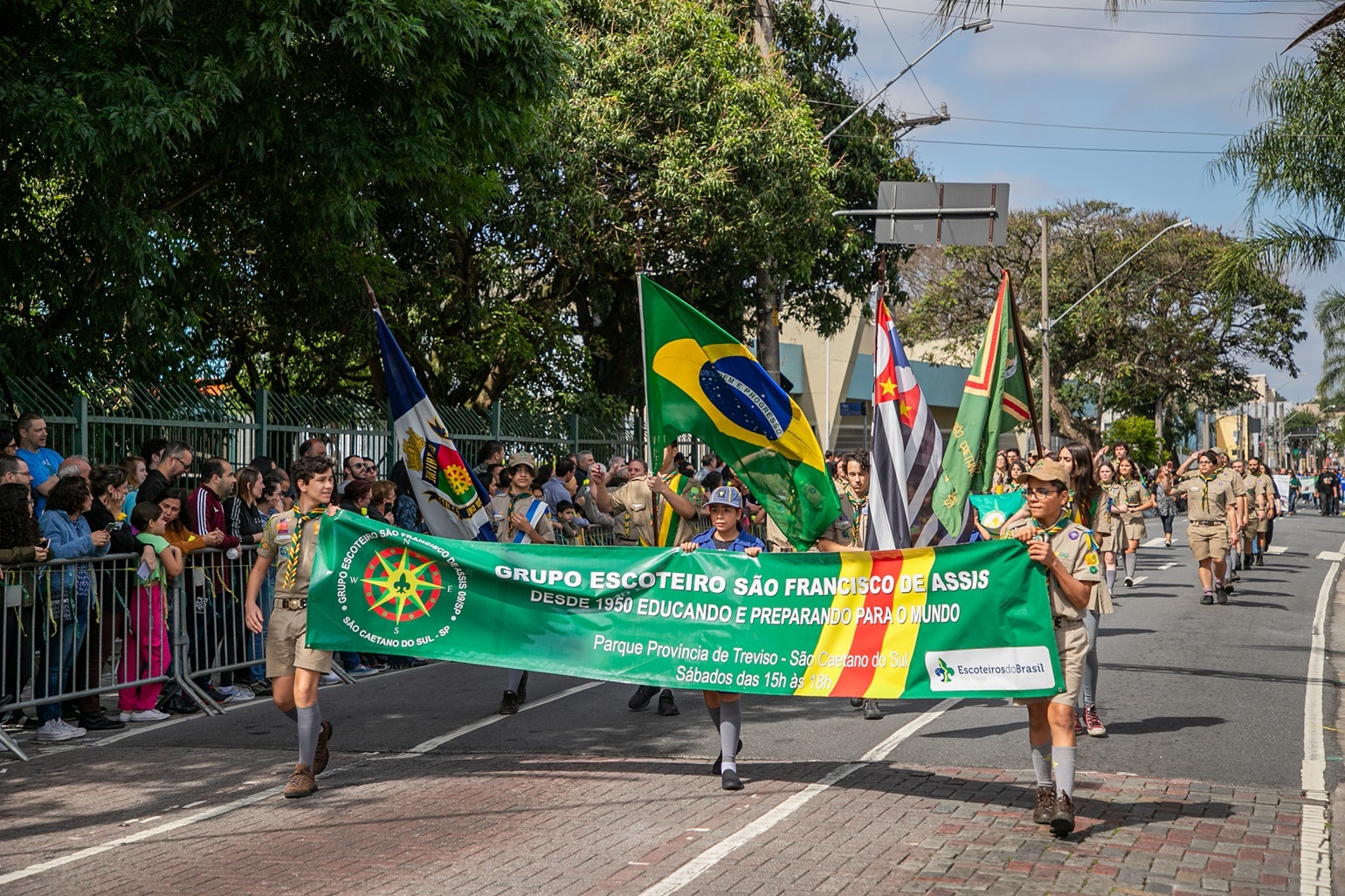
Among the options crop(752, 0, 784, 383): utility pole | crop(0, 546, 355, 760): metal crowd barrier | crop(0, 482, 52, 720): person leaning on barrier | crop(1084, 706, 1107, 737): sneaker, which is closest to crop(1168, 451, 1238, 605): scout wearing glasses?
crop(752, 0, 784, 383): utility pole

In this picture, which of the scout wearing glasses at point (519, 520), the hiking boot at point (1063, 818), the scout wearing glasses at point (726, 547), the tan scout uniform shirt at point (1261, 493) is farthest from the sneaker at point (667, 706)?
the tan scout uniform shirt at point (1261, 493)

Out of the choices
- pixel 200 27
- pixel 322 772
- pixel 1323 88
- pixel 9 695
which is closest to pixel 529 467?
pixel 322 772

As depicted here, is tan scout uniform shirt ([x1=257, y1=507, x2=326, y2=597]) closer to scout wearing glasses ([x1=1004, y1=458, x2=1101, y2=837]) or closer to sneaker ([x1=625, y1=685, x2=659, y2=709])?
sneaker ([x1=625, y1=685, x2=659, y2=709])

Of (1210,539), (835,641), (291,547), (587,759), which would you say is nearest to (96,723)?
(291,547)

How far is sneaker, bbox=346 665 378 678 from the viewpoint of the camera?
11.9 meters

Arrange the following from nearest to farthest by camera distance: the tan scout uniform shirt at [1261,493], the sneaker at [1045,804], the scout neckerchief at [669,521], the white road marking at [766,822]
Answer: the white road marking at [766,822], the sneaker at [1045,804], the scout neckerchief at [669,521], the tan scout uniform shirt at [1261,493]

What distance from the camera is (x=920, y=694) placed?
6.93 meters

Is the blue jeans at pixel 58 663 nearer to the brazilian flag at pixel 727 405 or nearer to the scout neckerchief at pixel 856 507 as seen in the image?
the brazilian flag at pixel 727 405

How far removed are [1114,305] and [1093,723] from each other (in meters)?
38.2

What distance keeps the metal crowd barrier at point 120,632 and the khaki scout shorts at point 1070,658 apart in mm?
6241

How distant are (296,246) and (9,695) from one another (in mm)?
6962

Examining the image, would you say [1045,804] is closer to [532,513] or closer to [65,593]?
[532,513]

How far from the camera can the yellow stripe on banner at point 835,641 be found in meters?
7.13

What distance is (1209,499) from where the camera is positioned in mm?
16812
